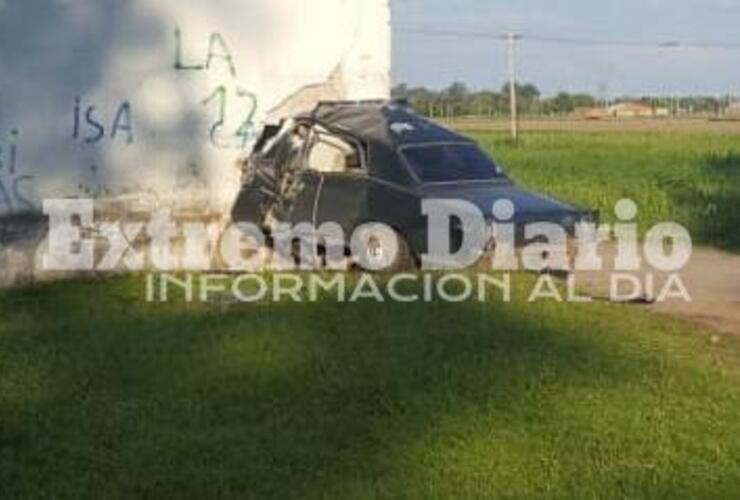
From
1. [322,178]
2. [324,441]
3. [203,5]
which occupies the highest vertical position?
[203,5]

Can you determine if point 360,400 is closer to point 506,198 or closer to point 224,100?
point 506,198

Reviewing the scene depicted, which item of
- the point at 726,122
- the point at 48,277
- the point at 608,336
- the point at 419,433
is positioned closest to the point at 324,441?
the point at 419,433

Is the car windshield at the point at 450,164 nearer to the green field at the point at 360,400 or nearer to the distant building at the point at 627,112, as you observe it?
the green field at the point at 360,400

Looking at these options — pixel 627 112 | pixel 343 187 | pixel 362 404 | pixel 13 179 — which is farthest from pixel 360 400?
pixel 627 112

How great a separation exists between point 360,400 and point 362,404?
84 mm

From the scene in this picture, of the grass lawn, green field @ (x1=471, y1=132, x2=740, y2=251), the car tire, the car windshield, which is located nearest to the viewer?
the grass lawn

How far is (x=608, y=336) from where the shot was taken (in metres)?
10.2

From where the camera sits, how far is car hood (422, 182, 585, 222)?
1258cm

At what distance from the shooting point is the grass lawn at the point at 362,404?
21.5ft

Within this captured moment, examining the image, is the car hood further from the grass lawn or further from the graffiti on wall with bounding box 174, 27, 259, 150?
the graffiti on wall with bounding box 174, 27, 259, 150

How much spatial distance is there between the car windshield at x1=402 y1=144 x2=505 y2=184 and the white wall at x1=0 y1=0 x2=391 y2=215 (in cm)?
117

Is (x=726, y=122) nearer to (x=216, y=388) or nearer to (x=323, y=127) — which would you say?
(x=323, y=127)

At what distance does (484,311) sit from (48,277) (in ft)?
13.7

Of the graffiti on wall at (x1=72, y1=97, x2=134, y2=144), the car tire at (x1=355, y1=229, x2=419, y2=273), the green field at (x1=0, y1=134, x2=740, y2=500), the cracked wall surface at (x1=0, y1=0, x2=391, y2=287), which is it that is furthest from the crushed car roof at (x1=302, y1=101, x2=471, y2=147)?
the green field at (x1=0, y1=134, x2=740, y2=500)
